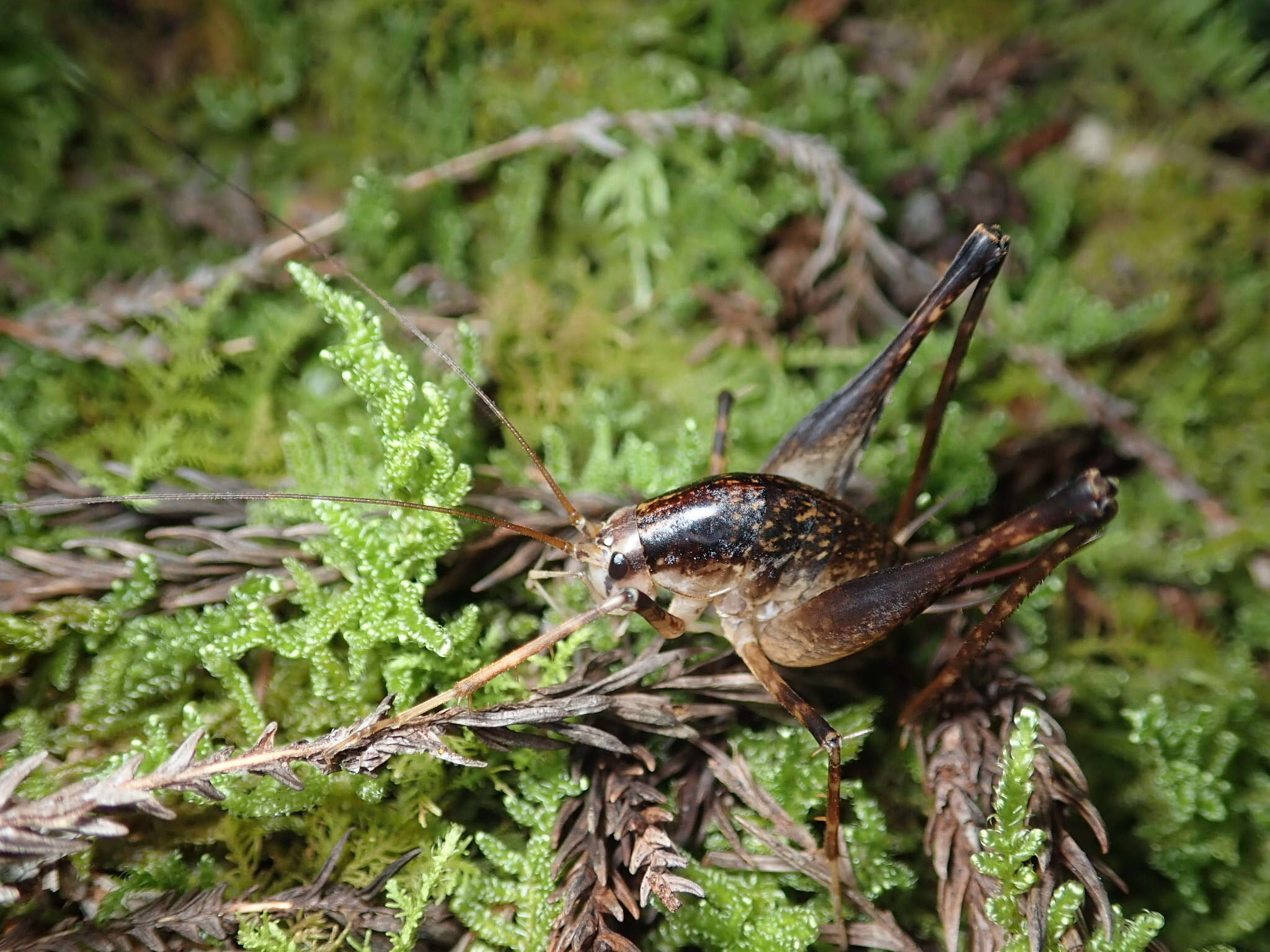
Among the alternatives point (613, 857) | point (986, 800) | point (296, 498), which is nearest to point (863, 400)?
point (986, 800)

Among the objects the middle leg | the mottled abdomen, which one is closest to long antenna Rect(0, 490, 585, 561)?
the mottled abdomen

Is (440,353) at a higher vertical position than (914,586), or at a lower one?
higher

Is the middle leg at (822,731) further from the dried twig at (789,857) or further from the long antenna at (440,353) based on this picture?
the long antenna at (440,353)

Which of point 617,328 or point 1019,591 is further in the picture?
point 617,328

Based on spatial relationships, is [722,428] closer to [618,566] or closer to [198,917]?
[618,566]

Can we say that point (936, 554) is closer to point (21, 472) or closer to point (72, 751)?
point (72, 751)

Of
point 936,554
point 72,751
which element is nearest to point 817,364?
point 936,554
